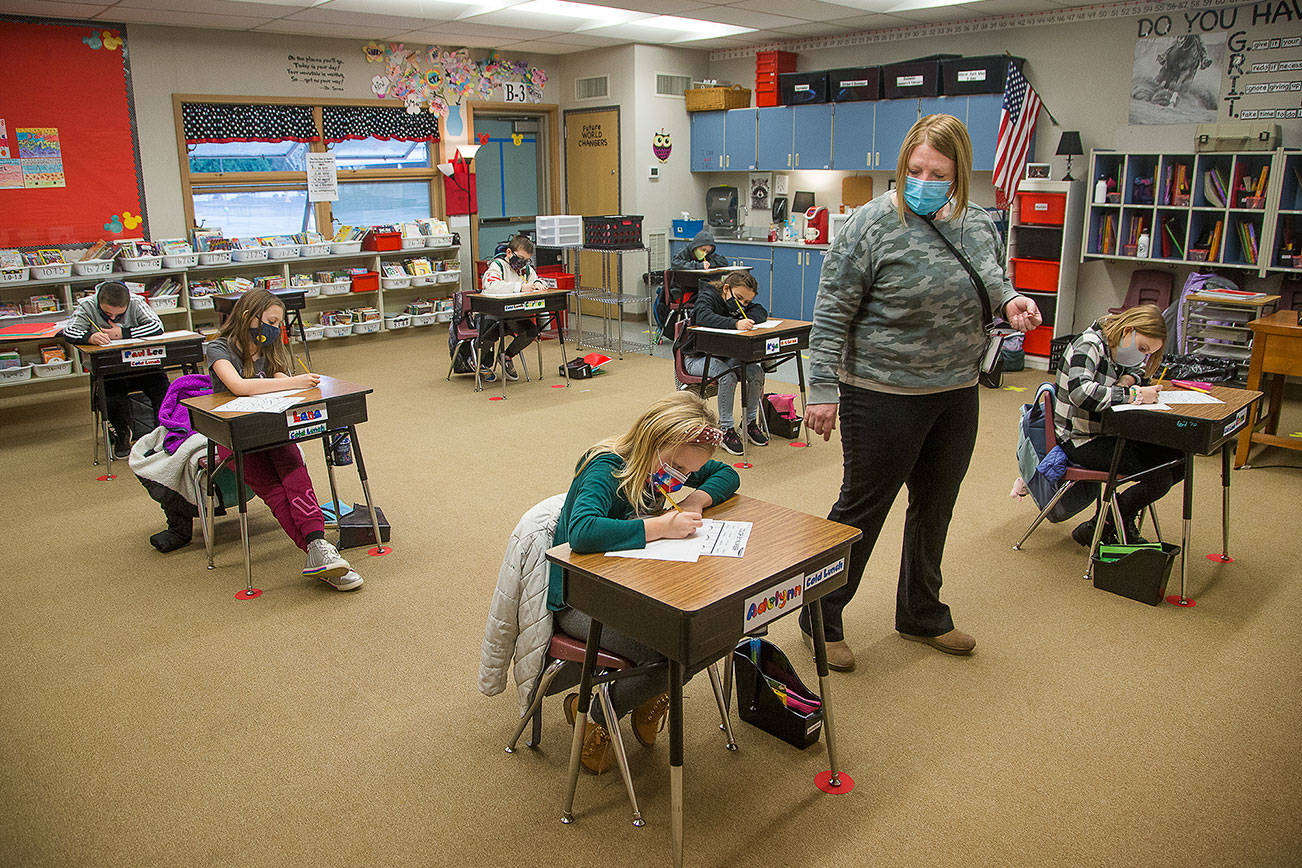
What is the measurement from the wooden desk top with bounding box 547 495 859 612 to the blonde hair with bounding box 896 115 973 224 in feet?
3.10

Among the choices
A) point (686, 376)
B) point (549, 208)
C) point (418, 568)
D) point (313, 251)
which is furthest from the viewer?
point (549, 208)

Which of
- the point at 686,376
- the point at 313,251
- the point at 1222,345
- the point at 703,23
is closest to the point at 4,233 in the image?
the point at 313,251

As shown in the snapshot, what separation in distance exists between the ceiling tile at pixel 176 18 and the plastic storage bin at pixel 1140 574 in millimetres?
7161

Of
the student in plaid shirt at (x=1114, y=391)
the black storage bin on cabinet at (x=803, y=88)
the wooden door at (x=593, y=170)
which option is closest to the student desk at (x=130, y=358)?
the student in plaid shirt at (x=1114, y=391)

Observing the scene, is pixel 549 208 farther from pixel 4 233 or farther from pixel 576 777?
pixel 576 777

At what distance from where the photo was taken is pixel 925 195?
259 centimetres

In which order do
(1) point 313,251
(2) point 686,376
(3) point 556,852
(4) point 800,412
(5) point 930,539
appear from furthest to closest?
(1) point 313,251
(4) point 800,412
(2) point 686,376
(5) point 930,539
(3) point 556,852

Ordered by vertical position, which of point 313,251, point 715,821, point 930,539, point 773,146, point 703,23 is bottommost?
point 715,821

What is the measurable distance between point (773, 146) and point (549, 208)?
2935 millimetres

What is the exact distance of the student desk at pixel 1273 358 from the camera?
4.74 meters

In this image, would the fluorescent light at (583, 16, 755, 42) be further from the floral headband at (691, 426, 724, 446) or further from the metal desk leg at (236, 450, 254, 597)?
the floral headband at (691, 426, 724, 446)

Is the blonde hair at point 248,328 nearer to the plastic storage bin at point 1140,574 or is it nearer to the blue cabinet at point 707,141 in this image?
the plastic storage bin at point 1140,574

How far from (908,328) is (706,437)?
30.6 inches

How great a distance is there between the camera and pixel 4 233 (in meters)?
7.10
